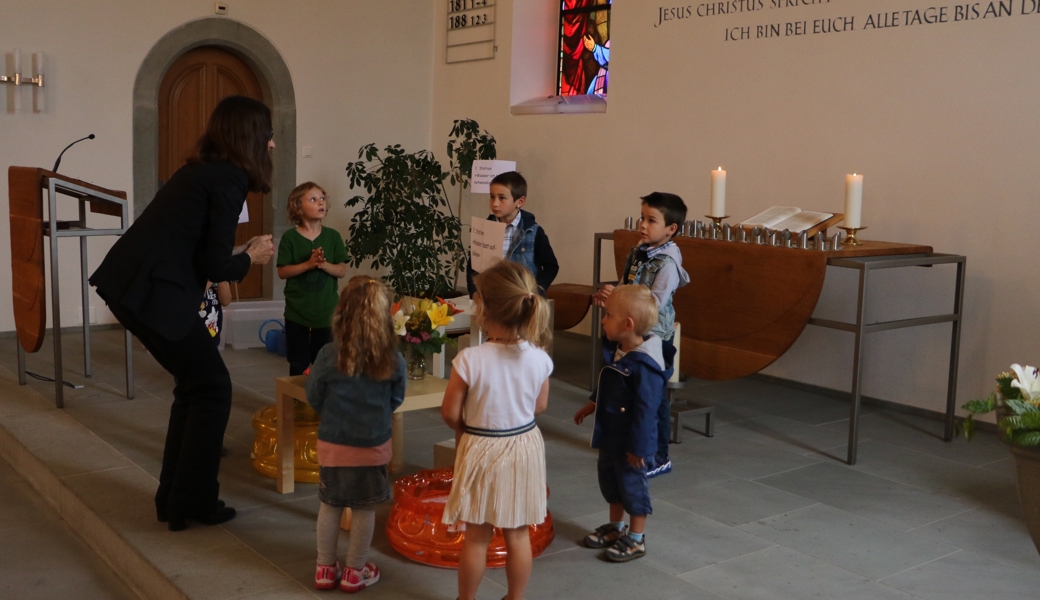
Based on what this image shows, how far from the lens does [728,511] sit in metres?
3.60

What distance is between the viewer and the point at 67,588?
3150mm

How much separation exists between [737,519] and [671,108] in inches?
148

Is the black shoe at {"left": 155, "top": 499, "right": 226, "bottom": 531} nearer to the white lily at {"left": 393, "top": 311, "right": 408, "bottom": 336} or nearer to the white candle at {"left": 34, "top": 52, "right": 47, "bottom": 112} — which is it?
the white lily at {"left": 393, "top": 311, "right": 408, "bottom": 336}

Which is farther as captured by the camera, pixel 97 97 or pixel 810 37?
pixel 97 97

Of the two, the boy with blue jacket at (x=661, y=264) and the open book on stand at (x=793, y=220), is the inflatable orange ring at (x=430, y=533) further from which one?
the open book on stand at (x=793, y=220)

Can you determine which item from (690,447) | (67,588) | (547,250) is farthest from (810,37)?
(67,588)

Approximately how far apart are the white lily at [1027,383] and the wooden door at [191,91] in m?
6.94

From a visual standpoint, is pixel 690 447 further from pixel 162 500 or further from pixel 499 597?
pixel 162 500

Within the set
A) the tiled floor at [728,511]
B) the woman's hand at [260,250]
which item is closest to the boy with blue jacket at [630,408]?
the tiled floor at [728,511]

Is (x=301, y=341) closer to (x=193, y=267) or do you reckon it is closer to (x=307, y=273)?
(x=307, y=273)

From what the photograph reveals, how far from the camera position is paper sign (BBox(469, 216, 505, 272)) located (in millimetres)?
4340

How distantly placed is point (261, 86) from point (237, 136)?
17.8ft

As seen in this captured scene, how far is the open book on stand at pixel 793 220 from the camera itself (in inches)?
182

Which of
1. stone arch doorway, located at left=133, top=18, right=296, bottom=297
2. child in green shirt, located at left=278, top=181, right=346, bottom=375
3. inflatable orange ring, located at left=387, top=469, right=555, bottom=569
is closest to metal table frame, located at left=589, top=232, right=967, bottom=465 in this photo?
inflatable orange ring, located at left=387, top=469, right=555, bottom=569
